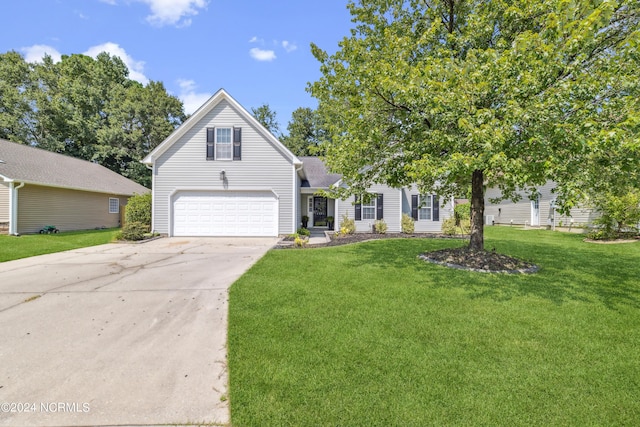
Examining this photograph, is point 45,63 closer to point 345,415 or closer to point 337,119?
point 337,119

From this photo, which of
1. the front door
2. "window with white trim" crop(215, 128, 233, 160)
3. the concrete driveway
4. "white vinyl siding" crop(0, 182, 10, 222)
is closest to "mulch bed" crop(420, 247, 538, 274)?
the concrete driveway

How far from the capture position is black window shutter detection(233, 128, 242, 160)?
47.1ft

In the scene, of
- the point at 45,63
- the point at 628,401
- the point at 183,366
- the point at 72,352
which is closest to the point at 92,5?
the point at 72,352

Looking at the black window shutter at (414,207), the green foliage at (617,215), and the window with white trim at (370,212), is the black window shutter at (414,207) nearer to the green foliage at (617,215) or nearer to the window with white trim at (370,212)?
the window with white trim at (370,212)

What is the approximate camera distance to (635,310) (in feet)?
15.1

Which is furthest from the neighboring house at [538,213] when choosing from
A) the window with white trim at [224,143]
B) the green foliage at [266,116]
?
the green foliage at [266,116]

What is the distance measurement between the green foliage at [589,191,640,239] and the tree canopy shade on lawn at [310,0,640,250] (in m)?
9.46

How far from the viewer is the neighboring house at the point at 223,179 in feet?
47.2

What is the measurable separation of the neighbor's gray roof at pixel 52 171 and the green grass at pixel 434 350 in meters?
16.4

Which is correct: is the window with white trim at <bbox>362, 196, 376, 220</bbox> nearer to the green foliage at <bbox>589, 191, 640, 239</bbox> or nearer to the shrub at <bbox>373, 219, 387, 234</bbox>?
the shrub at <bbox>373, 219, 387, 234</bbox>

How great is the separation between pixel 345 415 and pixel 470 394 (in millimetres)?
1185

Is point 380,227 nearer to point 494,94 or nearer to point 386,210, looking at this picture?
point 386,210

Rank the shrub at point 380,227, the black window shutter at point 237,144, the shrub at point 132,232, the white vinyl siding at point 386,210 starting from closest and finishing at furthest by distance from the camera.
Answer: the shrub at point 132,232
the black window shutter at point 237,144
the shrub at point 380,227
the white vinyl siding at point 386,210

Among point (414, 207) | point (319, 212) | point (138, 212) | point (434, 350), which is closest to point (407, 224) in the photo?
point (414, 207)
